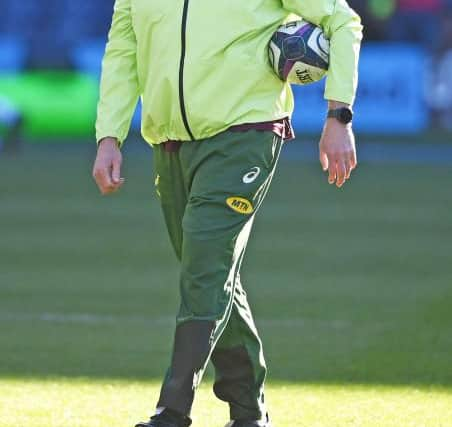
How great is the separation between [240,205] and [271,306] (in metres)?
3.89

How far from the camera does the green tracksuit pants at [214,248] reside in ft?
15.9

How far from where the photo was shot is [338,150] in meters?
4.83

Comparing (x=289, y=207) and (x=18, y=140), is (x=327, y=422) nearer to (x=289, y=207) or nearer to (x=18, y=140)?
(x=289, y=207)

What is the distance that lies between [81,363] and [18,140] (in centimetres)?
1602

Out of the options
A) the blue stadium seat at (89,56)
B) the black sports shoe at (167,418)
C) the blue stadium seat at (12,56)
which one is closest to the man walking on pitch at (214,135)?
the black sports shoe at (167,418)

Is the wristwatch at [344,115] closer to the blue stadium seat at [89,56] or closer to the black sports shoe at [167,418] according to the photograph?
the black sports shoe at [167,418]

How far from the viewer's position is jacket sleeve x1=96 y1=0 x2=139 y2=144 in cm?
519

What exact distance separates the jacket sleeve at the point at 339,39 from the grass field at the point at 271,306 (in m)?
1.42

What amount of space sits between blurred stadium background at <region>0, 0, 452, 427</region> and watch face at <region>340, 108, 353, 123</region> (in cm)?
133

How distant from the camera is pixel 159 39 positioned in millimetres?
5027

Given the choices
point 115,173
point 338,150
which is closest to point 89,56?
point 115,173

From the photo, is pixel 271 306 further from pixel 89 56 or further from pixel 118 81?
pixel 89 56

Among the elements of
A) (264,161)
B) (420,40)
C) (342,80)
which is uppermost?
(342,80)

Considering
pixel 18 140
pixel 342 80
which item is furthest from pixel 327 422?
pixel 18 140
